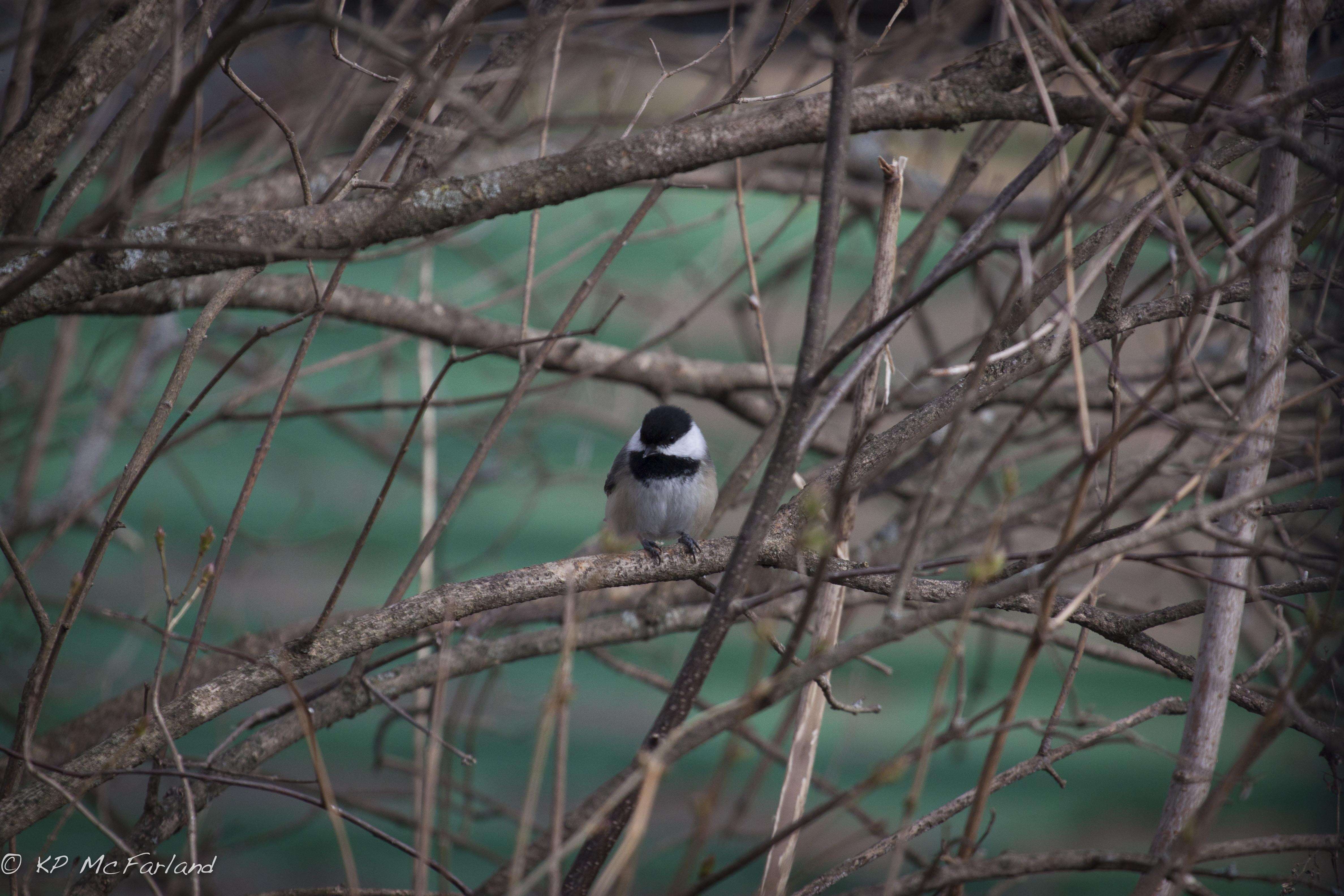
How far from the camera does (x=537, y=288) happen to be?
16.9 ft

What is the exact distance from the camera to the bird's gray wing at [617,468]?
4227mm

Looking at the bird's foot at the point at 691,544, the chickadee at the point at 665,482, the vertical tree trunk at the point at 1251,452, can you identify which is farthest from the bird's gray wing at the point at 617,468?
the vertical tree trunk at the point at 1251,452

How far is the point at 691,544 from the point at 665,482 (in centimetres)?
81

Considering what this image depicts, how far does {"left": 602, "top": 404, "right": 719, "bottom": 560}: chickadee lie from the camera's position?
13.1ft

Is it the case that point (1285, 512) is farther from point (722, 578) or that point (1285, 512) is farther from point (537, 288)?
point (537, 288)

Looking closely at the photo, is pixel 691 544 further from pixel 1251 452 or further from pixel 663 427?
→ pixel 1251 452

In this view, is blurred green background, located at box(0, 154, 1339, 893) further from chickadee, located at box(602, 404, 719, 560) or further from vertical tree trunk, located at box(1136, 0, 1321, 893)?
vertical tree trunk, located at box(1136, 0, 1321, 893)

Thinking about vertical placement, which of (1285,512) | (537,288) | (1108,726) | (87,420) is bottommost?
(1108,726)

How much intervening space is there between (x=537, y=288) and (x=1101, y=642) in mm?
3348

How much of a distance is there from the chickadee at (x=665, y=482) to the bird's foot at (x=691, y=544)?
20 mm

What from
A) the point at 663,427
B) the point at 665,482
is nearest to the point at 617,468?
the point at 665,482

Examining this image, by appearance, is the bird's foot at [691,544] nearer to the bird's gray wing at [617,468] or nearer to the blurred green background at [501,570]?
the bird's gray wing at [617,468]

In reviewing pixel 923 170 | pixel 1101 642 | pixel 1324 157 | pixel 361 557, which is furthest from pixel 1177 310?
pixel 361 557

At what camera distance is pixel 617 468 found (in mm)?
4309
